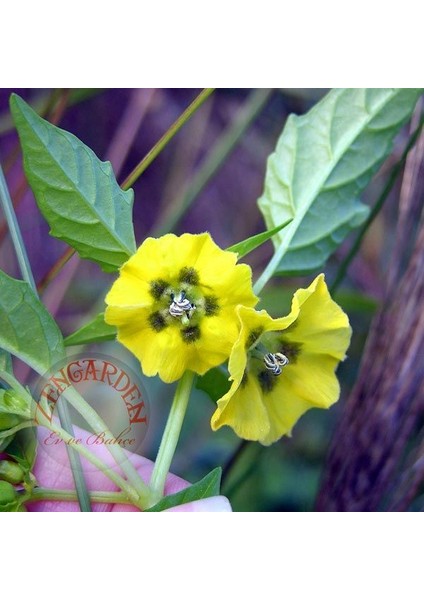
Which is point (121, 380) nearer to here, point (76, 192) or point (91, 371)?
point (91, 371)

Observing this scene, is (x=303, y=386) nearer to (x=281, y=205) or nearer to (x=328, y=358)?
(x=328, y=358)

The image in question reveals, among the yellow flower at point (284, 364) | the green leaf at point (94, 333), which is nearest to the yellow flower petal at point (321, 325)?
the yellow flower at point (284, 364)

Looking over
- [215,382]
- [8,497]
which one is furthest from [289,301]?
[8,497]

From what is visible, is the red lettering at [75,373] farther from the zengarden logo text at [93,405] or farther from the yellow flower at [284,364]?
the yellow flower at [284,364]

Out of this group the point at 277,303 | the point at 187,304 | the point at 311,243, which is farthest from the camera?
the point at 277,303

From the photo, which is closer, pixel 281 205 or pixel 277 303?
pixel 281 205

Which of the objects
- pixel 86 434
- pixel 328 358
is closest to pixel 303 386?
pixel 328 358
